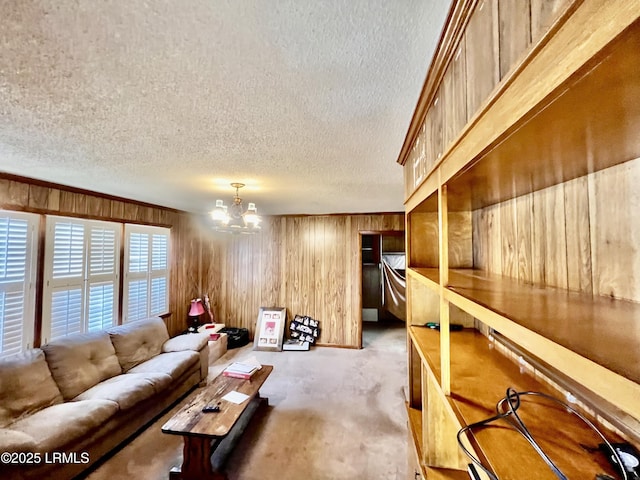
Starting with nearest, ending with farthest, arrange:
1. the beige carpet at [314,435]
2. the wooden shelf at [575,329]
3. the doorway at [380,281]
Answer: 1. the wooden shelf at [575,329]
2. the beige carpet at [314,435]
3. the doorway at [380,281]

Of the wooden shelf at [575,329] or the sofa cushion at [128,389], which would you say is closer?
the wooden shelf at [575,329]

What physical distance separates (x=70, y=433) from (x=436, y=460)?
2.45 meters

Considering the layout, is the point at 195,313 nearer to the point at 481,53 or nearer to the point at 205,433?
the point at 205,433

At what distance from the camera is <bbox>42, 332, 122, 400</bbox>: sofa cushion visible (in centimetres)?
253

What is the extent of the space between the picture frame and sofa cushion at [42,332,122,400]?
91.7 inches

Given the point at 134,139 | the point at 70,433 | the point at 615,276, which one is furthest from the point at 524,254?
the point at 70,433

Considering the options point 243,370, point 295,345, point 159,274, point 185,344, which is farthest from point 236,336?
point 243,370

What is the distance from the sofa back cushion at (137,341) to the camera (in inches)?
124

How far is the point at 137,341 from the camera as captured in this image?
3330mm

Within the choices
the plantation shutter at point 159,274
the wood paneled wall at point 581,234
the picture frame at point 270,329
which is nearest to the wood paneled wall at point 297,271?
the picture frame at point 270,329

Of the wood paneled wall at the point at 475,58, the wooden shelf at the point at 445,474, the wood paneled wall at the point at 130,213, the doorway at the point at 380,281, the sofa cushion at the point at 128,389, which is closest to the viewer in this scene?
the wood paneled wall at the point at 475,58

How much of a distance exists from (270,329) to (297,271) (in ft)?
3.79

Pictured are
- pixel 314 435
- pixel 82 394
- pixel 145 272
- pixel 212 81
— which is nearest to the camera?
pixel 212 81

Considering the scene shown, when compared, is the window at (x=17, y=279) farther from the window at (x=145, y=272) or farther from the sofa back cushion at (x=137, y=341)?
the window at (x=145, y=272)
